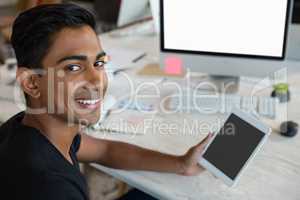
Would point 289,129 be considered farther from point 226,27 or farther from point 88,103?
point 88,103

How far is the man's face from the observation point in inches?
36.0

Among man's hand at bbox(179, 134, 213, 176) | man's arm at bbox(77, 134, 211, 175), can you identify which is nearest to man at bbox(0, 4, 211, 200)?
man's arm at bbox(77, 134, 211, 175)

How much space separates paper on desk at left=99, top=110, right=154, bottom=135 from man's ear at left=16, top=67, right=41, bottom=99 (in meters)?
0.44

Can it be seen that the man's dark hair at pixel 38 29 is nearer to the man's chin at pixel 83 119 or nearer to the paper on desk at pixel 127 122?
the man's chin at pixel 83 119

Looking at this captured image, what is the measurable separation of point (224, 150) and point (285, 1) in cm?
54

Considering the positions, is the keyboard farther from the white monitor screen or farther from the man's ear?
the man's ear

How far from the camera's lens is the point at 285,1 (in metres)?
1.33

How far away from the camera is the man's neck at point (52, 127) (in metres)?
0.97

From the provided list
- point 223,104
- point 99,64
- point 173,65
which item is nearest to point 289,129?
point 223,104

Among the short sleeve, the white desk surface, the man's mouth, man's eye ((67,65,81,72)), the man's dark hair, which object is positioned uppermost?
the man's dark hair

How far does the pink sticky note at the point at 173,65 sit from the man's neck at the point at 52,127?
0.61 meters

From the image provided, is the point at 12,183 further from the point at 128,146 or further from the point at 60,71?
the point at 128,146

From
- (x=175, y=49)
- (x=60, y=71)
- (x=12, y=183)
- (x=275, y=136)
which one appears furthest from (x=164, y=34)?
(x=12, y=183)

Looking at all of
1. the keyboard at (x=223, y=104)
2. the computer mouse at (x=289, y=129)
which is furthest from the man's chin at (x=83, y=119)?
the computer mouse at (x=289, y=129)
